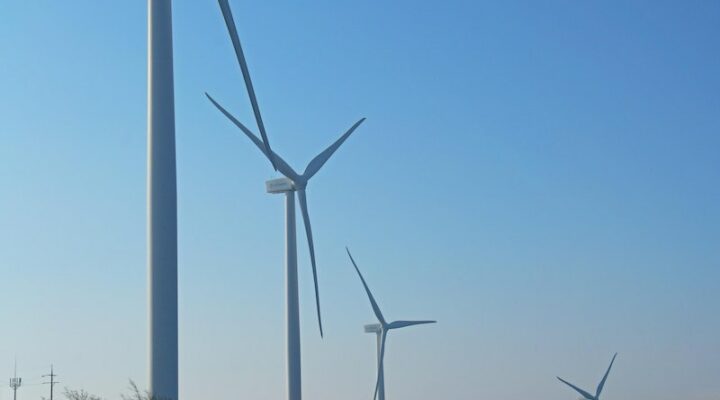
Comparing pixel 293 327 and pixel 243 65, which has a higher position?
pixel 243 65

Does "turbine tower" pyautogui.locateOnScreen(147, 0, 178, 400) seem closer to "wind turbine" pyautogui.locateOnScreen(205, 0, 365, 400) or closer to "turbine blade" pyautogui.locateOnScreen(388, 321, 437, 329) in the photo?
"wind turbine" pyautogui.locateOnScreen(205, 0, 365, 400)

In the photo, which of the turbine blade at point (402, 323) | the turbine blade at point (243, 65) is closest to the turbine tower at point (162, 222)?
the turbine blade at point (243, 65)

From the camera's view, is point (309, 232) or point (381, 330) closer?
point (309, 232)

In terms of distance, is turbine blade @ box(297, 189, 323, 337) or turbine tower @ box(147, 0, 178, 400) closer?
turbine tower @ box(147, 0, 178, 400)

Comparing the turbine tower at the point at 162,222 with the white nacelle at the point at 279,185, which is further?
the white nacelle at the point at 279,185

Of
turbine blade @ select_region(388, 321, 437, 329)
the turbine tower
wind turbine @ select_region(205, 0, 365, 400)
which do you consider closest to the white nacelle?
wind turbine @ select_region(205, 0, 365, 400)

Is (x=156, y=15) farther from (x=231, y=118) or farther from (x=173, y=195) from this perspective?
(x=231, y=118)

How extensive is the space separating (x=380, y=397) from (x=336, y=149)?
33417 mm

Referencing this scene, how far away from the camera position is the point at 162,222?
1673 inches

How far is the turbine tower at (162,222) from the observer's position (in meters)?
41.5

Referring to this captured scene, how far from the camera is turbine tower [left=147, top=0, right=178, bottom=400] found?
4147 centimetres

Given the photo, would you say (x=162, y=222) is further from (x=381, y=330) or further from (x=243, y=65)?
(x=381, y=330)

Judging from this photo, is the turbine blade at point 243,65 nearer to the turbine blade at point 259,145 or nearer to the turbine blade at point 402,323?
the turbine blade at point 259,145

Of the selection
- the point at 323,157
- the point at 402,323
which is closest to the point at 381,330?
the point at 402,323
